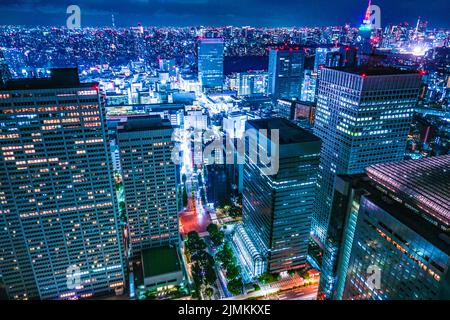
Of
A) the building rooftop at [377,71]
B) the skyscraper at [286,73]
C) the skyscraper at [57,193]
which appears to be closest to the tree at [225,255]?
the skyscraper at [57,193]

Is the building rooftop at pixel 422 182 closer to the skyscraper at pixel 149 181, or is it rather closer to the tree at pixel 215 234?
the skyscraper at pixel 149 181

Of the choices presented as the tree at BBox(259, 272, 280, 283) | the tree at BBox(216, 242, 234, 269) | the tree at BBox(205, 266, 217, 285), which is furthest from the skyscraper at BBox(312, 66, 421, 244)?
the tree at BBox(205, 266, 217, 285)

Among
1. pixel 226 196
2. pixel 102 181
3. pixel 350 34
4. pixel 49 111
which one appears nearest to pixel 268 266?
pixel 226 196

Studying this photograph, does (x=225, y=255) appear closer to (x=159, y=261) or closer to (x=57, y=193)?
(x=159, y=261)

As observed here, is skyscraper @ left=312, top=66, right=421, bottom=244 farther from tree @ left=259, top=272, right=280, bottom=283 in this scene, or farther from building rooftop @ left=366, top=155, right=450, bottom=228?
tree @ left=259, top=272, right=280, bottom=283
